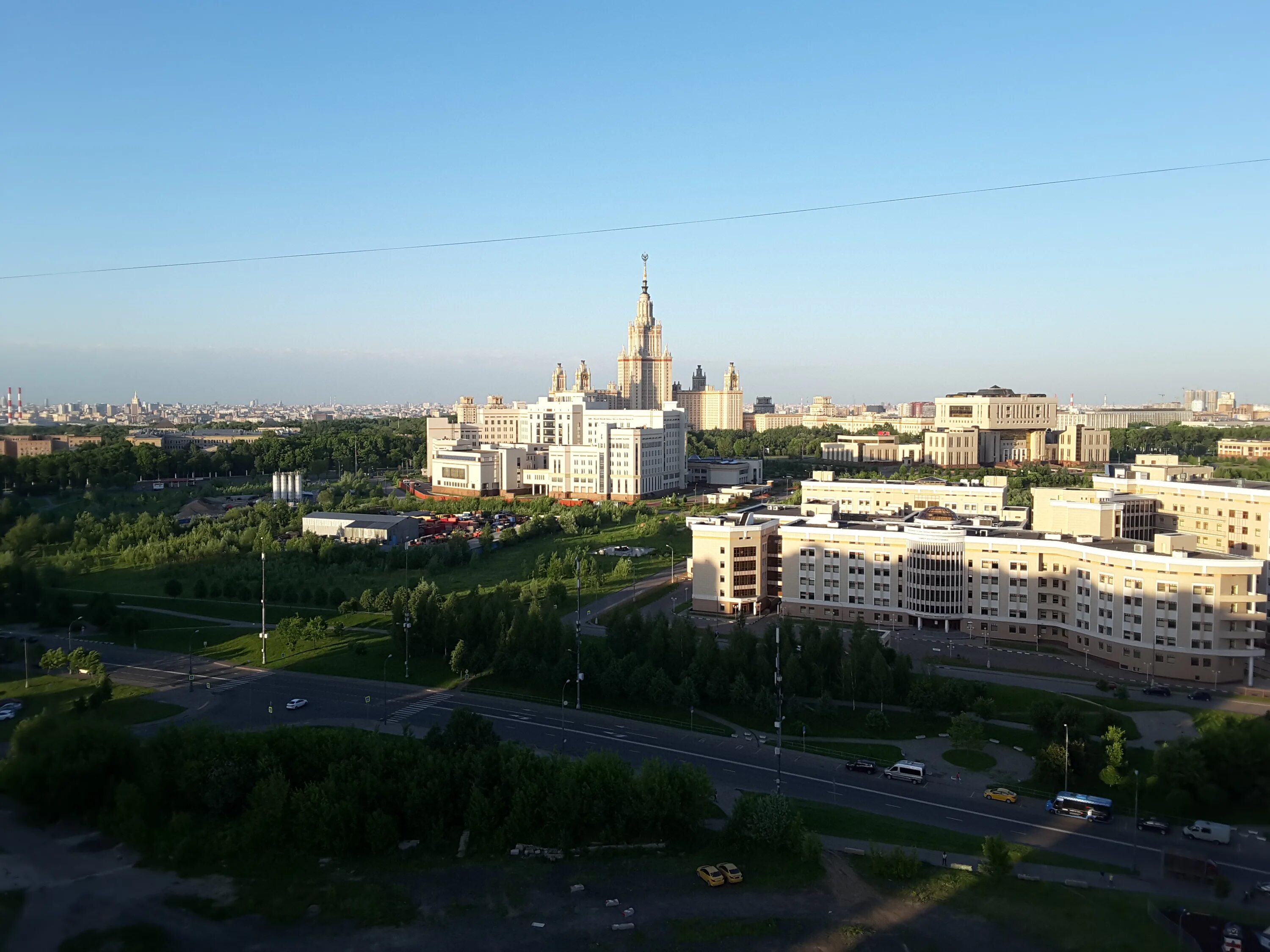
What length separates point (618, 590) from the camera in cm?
3125

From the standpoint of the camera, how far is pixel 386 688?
22.2m

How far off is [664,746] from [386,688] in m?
6.95

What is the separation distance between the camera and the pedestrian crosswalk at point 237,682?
2198cm

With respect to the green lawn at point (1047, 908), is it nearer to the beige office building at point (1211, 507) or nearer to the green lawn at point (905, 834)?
the green lawn at point (905, 834)

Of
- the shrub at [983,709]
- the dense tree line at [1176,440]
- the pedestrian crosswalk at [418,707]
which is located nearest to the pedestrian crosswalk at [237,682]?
the pedestrian crosswalk at [418,707]

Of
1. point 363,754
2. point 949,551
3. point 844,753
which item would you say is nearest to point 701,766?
point 844,753

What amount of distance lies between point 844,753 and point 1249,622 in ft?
33.2

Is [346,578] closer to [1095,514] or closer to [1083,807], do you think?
[1095,514]

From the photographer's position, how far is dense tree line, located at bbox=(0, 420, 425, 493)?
54250mm

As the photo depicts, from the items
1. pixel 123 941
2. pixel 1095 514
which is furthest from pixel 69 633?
pixel 1095 514

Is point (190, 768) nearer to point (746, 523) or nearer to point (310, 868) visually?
point (310, 868)

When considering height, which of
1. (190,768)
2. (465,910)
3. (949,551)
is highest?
(949,551)

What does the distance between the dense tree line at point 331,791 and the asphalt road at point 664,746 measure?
84.8 inches

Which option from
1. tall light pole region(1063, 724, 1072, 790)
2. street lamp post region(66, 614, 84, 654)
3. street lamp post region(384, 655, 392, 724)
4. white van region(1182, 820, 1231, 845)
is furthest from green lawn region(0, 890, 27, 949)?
white van region(1182, 820, 1231, 845)
